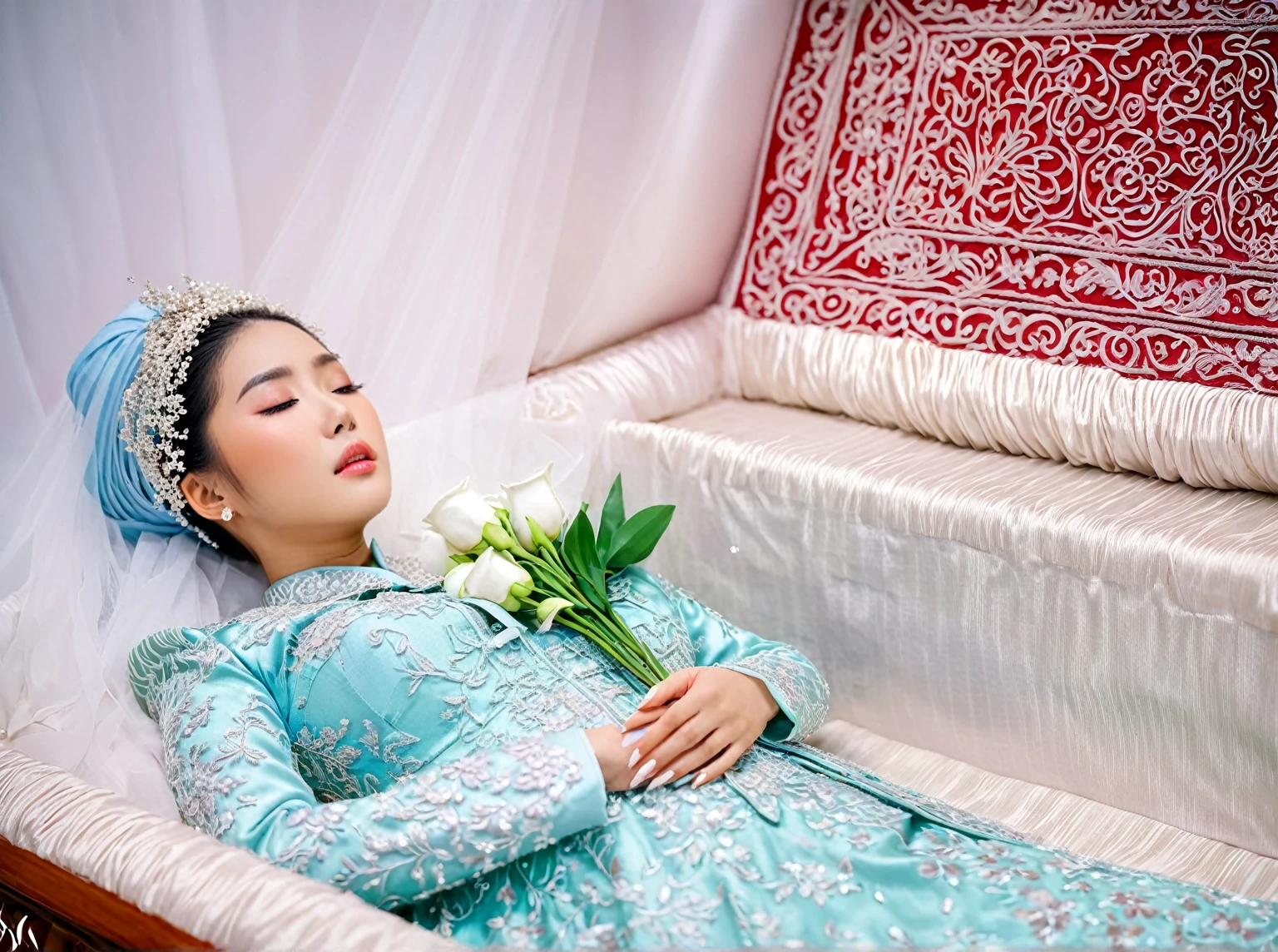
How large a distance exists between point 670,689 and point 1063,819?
0.80 metres

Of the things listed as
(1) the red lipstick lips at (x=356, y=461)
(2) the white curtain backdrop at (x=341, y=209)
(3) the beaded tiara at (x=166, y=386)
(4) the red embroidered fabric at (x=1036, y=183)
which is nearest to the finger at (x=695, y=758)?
(1) the red lipstick lips at (x=356, y=461)

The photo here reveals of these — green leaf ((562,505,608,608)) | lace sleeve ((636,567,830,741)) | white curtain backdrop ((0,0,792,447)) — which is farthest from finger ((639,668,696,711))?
white curtain backdrop ((0,0,792,447))

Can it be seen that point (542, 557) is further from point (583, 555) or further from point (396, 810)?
point (396, 810)

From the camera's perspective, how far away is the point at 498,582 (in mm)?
1617

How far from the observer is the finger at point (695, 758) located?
1.48 metres

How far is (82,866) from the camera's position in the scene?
1.31 m

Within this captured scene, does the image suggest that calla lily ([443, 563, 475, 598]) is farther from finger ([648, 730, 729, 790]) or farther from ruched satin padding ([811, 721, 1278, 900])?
ruched satin padding ([811, 721, 1278, 900])

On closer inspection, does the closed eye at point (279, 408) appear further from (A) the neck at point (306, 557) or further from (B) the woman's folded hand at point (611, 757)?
(B) the woman's folded hand at point (611, 757)

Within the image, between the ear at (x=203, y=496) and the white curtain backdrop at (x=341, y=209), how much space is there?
14 centimetres

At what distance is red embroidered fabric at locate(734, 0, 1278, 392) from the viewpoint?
1.98m

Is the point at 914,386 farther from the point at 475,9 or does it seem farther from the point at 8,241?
the point at 8,241

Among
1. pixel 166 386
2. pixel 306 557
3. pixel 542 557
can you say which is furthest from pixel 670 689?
pixel 166 386

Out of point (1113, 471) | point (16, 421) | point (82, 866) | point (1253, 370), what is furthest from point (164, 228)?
point (1253, 370)

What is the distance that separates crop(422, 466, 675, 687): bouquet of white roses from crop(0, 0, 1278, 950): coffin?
0.53m
